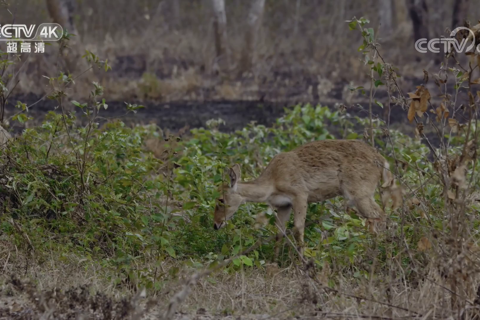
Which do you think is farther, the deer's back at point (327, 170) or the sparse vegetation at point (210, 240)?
the deer's back at point (327, 170)

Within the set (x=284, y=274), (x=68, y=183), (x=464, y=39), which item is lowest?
(x=284, y=274)

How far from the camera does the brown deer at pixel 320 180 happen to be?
7.78 metres

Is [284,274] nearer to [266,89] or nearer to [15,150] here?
[15,150]

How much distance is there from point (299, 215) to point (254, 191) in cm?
47

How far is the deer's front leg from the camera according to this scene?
7479mm

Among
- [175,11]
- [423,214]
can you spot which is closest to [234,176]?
[423,214]

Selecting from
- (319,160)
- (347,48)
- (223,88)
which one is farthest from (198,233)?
(347,48)

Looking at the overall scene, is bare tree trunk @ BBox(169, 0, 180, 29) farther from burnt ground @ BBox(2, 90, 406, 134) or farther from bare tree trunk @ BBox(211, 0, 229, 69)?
burnt ground @ BBox(2, 90, 406, 134)

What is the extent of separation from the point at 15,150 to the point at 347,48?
16697 millimetres

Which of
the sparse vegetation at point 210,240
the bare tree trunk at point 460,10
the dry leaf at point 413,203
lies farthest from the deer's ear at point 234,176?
the bare tree trunk at point 460,10

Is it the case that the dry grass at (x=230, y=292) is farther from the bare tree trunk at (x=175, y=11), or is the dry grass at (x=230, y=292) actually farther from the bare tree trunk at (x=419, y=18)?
the bare tree trunk at (x=175, y=11)

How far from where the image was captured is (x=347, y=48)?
907 inches

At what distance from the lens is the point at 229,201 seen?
24.7 ft

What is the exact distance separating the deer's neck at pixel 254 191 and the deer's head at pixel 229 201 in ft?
0.19
